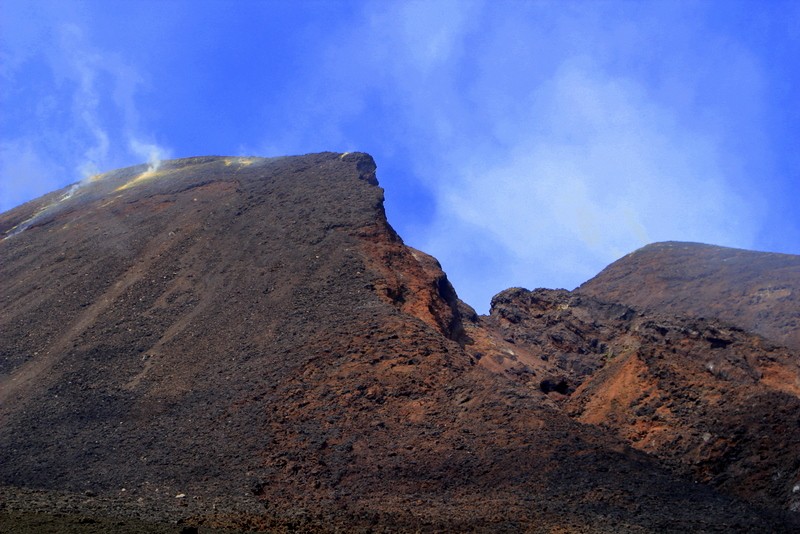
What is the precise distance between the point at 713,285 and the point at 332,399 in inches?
1595

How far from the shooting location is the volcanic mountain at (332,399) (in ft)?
59.7

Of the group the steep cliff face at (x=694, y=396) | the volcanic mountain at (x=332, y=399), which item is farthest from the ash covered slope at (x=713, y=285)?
the volcanic mountain at (x=332, y=399)

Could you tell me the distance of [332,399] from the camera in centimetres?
2264

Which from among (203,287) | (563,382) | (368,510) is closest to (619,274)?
(563,382)

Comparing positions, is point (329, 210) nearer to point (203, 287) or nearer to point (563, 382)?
point (203, 287)

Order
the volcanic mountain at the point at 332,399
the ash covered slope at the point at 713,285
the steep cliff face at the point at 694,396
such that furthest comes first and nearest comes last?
the ash covered slope at the point at 713,285 → the steep cliff face at the point at 694,396 → the volcanic mountain at the point at 332,399

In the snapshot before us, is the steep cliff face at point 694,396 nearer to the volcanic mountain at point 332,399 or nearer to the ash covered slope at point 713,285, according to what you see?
the volcanic mountain at point 332,399

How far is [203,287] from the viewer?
30672 mm

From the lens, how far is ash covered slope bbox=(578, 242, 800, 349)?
50.0m

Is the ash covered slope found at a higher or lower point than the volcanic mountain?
higher

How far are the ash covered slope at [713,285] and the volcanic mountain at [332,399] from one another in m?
15.8

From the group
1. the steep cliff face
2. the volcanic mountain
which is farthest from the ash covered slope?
the volcanic mountain

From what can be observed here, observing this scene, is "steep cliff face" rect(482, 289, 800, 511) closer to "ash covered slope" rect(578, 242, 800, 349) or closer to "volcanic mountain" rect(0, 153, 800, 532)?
"volcanic mountain" rect(0, 153, 800, 532)

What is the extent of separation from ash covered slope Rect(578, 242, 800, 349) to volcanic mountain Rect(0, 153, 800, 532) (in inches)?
623
